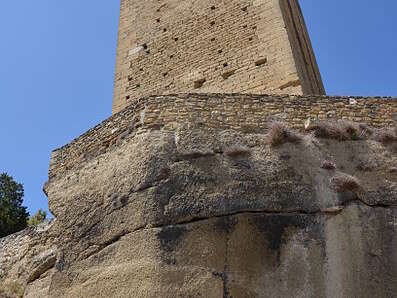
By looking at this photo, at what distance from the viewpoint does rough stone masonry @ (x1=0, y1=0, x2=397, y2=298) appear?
211 inches

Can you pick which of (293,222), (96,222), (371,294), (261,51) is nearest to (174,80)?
(261,51)

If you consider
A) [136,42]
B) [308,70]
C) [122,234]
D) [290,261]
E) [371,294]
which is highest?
[136,42]

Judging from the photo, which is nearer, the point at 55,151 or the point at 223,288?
the point at 223,288

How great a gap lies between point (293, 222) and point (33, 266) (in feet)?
11.9

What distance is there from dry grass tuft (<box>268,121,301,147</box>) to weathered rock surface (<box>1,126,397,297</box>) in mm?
80

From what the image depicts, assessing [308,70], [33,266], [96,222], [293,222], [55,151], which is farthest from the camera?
[308,70]

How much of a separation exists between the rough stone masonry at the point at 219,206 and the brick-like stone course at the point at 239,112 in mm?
16

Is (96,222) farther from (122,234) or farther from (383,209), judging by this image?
(383,209)

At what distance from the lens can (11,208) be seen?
14641 mm

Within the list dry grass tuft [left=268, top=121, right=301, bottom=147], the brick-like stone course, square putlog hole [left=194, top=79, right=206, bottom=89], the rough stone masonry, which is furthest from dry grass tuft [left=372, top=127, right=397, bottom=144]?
square putlog hole [left=194, top=79, right=206, bottom=89]

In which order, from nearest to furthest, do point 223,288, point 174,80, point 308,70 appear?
1. point 223,288
2. point 174,80
3. point 308,70

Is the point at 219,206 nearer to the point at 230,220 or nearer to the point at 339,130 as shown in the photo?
the point at 230,220

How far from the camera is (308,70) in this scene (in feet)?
35.1

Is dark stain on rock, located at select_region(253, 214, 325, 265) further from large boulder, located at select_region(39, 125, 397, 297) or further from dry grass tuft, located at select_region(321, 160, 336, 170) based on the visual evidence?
dry grass tuft, located at select_region(321, 160, 336, 170)
